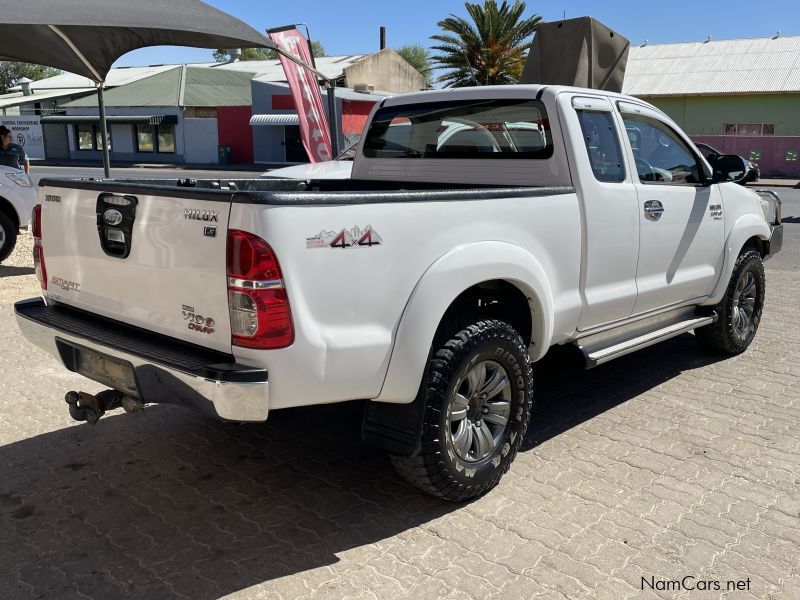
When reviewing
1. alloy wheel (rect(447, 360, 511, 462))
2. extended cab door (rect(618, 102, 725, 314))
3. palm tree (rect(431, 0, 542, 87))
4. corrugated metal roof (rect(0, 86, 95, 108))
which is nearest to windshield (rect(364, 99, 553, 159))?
extended cab door (rect(618, 102, 725, 314))

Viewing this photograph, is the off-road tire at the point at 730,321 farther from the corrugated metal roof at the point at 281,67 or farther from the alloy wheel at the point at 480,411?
the corrugated metal roof at the point at 281,67

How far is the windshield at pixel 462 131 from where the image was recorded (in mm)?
4391

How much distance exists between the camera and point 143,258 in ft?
10.4

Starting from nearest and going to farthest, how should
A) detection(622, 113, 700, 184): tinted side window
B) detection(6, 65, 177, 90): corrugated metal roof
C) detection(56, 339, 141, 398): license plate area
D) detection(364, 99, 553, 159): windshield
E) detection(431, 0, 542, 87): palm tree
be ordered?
detection(56, 339, 141, 398): license plate area → detection(364, 99, 553, 159): windshield → detection(622, 113, 700, 184): tinted side window → detection(431, 0, 542, 87): palm tree → detection(6, 65, 177, 90): corrugated metal roof

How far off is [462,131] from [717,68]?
3911 centimetres

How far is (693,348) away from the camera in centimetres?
632

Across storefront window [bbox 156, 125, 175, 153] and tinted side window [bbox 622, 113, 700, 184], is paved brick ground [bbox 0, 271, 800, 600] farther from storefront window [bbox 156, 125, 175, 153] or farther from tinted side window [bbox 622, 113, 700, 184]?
storefront window [bbox 156, 125, 175, 153]

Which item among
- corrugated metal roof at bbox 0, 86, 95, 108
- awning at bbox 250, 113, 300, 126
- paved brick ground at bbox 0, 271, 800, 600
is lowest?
paved brick ground at bbox 0, 271, 800, 600

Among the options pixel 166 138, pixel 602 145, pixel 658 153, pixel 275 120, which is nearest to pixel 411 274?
pixel 602 145

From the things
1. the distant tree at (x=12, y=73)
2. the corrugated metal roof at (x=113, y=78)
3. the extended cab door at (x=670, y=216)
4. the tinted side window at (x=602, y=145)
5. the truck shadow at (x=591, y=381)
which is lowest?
the truck shadow at (x=591, y=381)

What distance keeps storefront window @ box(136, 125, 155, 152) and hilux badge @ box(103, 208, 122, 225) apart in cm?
4177

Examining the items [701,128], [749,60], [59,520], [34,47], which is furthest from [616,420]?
[749,60]

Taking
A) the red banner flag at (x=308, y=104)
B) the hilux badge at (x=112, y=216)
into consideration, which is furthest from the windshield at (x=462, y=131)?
the red banner flag at (x=308, y=104)

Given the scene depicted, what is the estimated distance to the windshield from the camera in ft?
14.4
